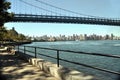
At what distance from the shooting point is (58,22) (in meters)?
96.2

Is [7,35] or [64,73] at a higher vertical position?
[7,35]

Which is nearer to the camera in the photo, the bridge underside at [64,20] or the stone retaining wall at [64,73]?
the stone retaining wall at [64,73]

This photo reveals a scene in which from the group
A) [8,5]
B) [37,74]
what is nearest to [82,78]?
[37,74]

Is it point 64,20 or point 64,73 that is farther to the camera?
point 64,20

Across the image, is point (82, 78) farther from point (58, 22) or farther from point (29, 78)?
point (58, 22)

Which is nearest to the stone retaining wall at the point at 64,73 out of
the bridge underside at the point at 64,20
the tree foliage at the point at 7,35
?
the tree foliage at the point at 7,35

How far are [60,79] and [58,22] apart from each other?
3473 inches

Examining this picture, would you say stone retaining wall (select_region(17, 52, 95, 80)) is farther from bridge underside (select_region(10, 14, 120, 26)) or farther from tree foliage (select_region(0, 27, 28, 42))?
bridge underside (select_region(10, 14, 120, 26))

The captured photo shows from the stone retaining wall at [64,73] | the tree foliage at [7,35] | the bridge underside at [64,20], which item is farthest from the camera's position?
the bridge underside at [64,20]

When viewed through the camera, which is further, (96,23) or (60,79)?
(96,23)

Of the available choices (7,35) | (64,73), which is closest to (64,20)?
(7,35)

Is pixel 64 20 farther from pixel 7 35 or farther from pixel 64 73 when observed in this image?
pixel 64 73

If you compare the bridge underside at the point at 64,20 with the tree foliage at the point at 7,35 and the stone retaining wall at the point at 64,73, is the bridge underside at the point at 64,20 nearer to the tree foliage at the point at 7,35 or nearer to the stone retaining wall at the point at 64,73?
the tree foliage at the point at 7,35

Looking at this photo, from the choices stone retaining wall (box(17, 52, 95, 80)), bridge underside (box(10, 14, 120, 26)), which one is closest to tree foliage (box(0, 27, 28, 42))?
bridge underside (box(10, 14, 120, 26))
